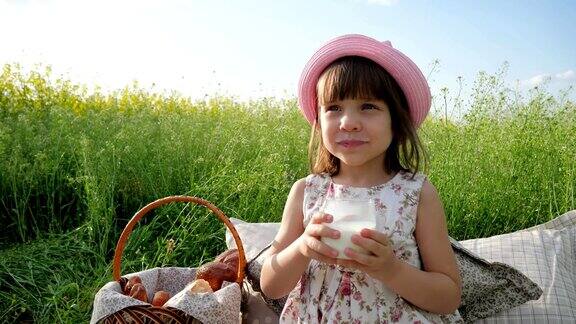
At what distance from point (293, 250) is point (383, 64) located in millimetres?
518

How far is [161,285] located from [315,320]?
0.73 metres

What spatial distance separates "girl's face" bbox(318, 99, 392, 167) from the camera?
168 centimetres

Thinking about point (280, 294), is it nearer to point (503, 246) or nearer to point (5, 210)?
point (503, 246)

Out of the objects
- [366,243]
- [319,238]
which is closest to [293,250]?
[319,238]

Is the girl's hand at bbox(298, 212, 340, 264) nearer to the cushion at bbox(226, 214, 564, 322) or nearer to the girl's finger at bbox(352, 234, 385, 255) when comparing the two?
the girl's finger at bbox(352, 234, 385, 255)

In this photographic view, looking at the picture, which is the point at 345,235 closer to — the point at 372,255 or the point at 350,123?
the point at 372,255

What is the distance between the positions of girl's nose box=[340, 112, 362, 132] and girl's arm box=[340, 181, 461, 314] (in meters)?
0.25

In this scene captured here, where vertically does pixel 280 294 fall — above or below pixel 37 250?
above

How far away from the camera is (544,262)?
249 centimetres

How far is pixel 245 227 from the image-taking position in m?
2.53

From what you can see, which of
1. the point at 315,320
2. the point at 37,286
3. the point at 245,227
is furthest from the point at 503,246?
the point at 37,286

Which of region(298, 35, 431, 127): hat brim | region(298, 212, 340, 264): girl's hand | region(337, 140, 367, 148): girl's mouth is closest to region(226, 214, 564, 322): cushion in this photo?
region(298, 35, 431, 127): hat brim

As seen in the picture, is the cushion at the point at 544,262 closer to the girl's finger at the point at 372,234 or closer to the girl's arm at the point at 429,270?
the girl's arm at the point at 429,270

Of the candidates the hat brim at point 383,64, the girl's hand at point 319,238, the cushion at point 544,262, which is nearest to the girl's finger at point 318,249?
the girl's hand at point 319,238
